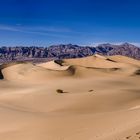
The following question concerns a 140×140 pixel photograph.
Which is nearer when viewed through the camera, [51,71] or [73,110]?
[73,110]

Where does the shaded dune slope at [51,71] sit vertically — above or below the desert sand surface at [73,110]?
below

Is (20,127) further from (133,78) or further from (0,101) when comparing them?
(133,78)

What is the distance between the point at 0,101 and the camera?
29766mm

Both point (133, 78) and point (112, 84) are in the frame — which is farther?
point (133, 78)

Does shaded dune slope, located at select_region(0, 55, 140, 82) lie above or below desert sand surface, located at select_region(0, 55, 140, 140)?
below

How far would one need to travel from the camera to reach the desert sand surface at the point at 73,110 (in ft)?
50.1

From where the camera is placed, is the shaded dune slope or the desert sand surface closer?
the desert sand surface

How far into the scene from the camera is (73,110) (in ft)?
78.3

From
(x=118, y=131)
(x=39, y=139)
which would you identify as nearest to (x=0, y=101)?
(x=39, y=139)

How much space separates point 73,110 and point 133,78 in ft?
72.9

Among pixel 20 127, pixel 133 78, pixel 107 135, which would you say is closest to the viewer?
pixel 107 135

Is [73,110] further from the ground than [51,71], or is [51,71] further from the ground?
[73,110]

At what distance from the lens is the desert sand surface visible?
50.1 feet

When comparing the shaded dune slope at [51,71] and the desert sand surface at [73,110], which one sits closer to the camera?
the desert sand surface at [73,110]
